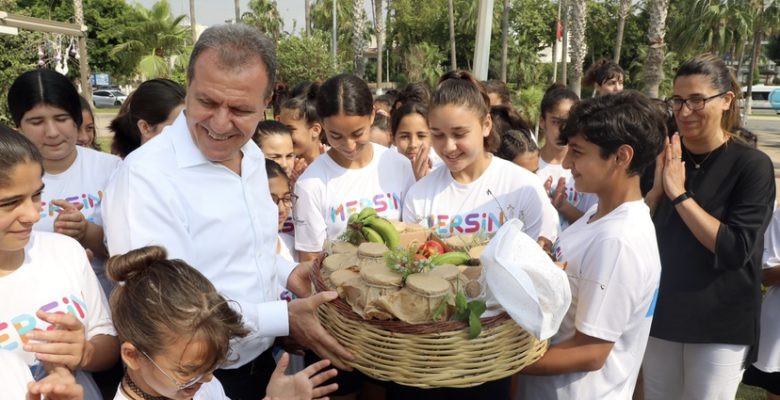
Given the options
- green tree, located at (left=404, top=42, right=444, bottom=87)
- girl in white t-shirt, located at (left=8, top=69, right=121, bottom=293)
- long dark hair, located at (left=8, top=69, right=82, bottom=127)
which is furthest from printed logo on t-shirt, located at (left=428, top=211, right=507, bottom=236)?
green tree, located at (left=404, top=42, right=444, bottom=87)

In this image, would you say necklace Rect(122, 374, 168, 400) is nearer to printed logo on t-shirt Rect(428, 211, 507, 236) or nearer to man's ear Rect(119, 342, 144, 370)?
man's ear Rect(119, 342, 144, 370)

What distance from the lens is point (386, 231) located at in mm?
2424

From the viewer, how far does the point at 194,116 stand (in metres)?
2.11

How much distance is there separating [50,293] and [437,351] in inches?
53.9

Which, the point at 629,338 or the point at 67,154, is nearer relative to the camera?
the point at 629,338

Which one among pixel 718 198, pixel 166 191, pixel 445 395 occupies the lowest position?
pixel 445 395

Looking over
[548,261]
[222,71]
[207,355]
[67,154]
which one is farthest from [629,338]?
[67,154]

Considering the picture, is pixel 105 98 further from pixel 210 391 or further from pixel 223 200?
pixel 210 391

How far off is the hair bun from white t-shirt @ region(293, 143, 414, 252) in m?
1.63

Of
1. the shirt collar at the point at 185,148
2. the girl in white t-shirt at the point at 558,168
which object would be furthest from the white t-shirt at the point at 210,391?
the girl in white t-shirt at the point at 558,168

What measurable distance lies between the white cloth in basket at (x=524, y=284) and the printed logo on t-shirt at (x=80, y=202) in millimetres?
2083

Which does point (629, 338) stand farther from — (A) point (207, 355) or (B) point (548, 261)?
(A) point (207, 355)

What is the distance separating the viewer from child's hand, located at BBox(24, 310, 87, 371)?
1.78 m

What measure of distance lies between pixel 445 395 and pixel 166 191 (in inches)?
54.8
